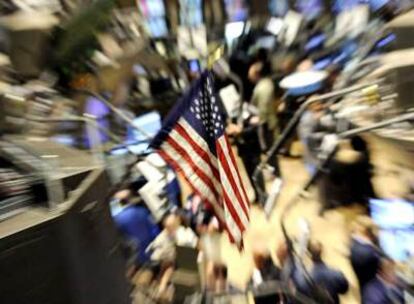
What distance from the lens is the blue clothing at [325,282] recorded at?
618 cm

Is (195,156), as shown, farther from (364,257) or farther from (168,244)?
(168,244)

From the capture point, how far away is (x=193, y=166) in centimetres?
440

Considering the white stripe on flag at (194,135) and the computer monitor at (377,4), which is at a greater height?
the computer monitor at (377,4)

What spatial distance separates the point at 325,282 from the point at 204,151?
289cm

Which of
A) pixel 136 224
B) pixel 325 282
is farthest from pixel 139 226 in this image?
pixel 325 282

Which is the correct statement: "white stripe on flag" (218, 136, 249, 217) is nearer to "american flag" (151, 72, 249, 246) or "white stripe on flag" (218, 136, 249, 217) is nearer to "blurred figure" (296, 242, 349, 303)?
"american flag" (151, 72, 249, 246)

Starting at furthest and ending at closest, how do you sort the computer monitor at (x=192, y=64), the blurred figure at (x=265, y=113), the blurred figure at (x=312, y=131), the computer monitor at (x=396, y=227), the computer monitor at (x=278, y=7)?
the computer monitor at (x=278, y=7), the computer monitor at (x=192, y=64), the blurred figure at (x=265, y=113), the blurred figure at (x=312, y=131), the computer monitor at (x=396, y=227)

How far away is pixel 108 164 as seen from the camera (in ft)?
26.6

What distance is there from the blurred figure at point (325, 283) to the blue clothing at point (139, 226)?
2.36m

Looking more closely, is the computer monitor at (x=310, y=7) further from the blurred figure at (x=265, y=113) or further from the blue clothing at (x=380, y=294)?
the blue clothing at (x=380, y=294)

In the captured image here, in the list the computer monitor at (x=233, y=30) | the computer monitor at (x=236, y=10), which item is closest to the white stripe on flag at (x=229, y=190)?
the computer monitor at (x=233, y=30)

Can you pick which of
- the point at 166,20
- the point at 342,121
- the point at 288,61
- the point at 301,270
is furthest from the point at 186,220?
the point at 166,20

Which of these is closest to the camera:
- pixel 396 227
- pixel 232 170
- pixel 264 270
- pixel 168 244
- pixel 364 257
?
pixel 232 170

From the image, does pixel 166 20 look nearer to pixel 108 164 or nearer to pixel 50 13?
pixel 50 13
